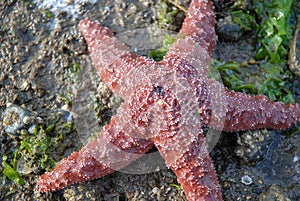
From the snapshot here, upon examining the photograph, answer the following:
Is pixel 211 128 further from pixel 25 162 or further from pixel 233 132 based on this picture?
pixel 25 162

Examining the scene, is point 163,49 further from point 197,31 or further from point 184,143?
point 184,143

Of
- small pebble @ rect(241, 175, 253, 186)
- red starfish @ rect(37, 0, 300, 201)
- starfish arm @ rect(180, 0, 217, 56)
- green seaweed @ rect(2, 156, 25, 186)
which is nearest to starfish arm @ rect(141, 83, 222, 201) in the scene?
red starfish @ rect(37, 0, 300, 201)

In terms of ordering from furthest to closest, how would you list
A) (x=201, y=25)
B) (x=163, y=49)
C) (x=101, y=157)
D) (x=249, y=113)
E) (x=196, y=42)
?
(x=163, y=49), (x=201, y=25), (x=196, y=42), (x=249, y=113), (x=101, y=157)

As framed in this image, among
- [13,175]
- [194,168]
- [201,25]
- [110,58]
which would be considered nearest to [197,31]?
[201,25]

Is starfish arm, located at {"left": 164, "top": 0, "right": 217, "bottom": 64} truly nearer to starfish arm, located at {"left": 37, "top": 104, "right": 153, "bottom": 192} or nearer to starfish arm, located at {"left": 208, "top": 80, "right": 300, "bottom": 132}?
starfish arm, located at {"left": 208, "top": 80, "right": 300, "bottom": 132}

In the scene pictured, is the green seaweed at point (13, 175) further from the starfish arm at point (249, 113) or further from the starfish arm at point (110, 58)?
the starfish arm at point (249, 113)

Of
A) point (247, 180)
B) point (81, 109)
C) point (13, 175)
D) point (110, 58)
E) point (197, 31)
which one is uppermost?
point (197, 31)
